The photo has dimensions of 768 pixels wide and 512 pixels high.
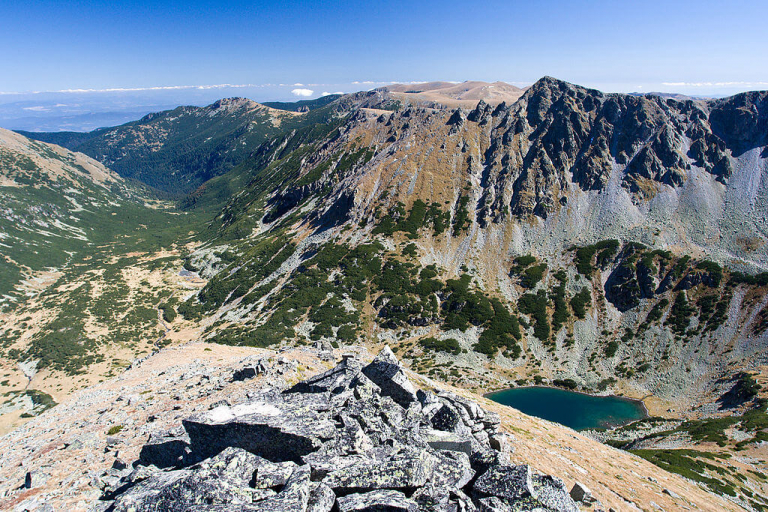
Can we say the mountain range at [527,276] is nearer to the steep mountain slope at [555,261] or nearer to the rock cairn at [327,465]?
the steep mountain slope at [555,261]

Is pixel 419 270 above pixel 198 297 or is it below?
above

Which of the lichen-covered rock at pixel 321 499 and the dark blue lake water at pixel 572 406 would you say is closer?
the lichen-covered rock at pixel 321 499

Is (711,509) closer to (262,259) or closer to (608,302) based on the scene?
(608,302)

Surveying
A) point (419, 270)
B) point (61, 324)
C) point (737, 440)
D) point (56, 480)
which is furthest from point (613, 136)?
point (61, 324)

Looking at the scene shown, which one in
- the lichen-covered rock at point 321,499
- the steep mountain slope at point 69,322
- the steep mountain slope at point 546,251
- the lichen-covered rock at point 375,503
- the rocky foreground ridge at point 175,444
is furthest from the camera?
the steep mountain slope at point 546,251

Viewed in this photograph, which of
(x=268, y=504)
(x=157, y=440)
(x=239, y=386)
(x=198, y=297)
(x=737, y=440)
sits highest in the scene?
(x=268, y=504)

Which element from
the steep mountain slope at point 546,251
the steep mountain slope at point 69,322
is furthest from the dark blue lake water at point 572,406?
the steep mountain slope at point 69,322

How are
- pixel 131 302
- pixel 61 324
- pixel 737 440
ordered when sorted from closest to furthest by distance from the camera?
pixel 737 440 < pixel 61 324 < pixel 131 302

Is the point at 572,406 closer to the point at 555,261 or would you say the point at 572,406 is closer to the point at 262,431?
the point at 555,261
